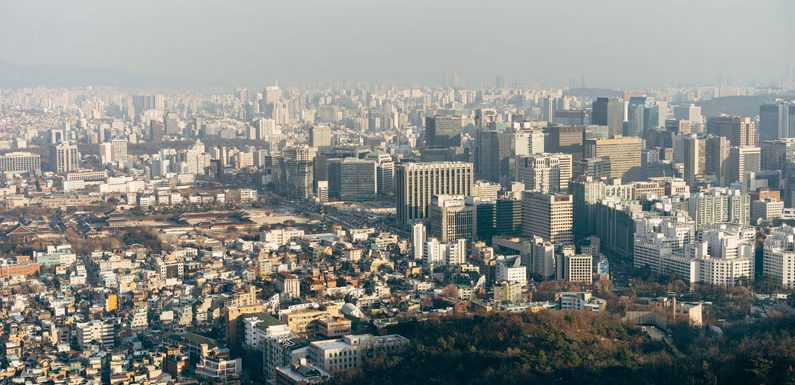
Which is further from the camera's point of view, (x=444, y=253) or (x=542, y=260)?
(x=444, y=253)

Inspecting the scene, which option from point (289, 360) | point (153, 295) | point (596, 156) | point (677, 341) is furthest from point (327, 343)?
point (596, 156)

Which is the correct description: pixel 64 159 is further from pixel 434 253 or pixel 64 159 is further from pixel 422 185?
pixel 434 253

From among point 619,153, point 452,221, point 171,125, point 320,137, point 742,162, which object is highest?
point 171,125

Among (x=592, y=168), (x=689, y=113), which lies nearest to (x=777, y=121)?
(x=689, y=113)

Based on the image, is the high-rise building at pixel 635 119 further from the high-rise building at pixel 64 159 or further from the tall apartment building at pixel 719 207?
the high-rise building at pixel 64 159

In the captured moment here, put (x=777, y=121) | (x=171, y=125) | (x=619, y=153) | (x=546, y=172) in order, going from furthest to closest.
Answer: (x=171, y=125)
(x=777, y=121)
(x=619, y=153)
(x=546, y=172)

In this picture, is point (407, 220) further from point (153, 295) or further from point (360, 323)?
point (360, 323)

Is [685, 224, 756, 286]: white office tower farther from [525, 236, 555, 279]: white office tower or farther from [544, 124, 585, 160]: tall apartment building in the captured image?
[544, 124, 585, 160]: tall apartment building

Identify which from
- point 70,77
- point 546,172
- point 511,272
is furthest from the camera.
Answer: point 70,77

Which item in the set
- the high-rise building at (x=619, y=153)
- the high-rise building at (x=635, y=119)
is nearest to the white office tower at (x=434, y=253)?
the high-rise building at (x=619, y=153)
